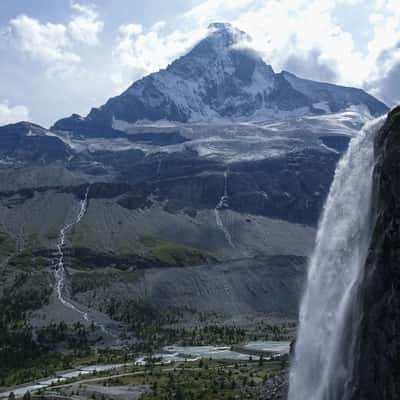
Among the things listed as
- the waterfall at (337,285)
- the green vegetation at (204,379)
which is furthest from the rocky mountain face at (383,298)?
the green vegetation at (204,379)

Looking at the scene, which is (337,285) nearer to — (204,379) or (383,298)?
(383,298)

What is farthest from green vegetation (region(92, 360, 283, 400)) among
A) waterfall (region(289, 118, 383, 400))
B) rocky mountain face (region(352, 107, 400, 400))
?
rocky mountain face (region(352, 107, 400, 400))

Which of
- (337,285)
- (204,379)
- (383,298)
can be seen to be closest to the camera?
(383,298)

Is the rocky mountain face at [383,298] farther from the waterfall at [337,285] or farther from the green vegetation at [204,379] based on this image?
the green vegetation at [204,379]

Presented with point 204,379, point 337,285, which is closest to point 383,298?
point 337,285

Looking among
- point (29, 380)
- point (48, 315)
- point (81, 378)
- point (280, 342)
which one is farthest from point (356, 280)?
point (48, 315)

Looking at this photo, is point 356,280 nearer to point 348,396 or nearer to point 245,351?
point 348,396
